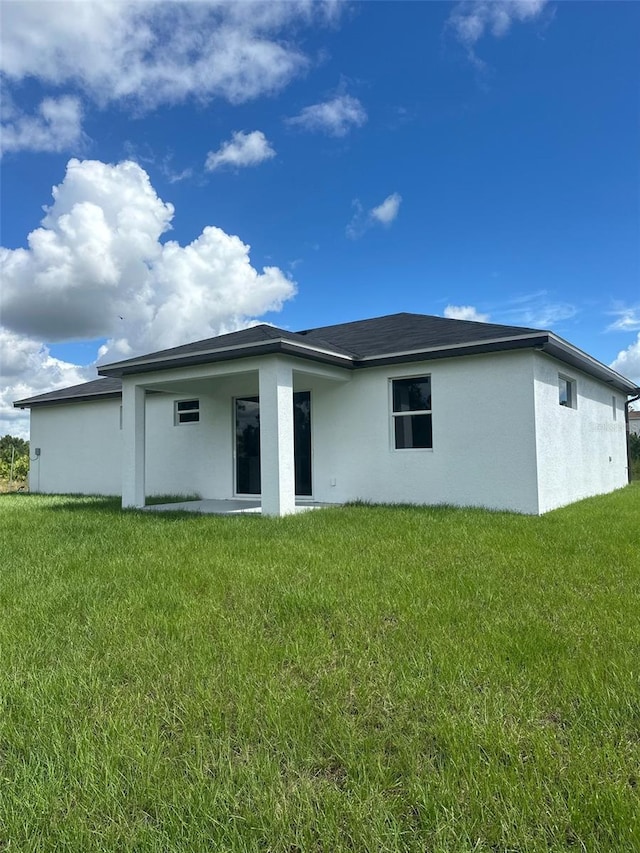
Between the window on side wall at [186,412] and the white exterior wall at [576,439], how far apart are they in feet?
27.6

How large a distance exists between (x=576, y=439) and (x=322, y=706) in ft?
36.3

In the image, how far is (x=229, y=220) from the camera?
1514 cm

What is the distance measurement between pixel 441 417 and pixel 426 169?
742 cm

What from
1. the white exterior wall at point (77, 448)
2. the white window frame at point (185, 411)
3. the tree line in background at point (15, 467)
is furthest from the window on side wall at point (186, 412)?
the tree line in background at point (15, 467)

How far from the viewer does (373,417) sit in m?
11.0

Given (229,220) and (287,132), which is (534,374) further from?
(229,220)

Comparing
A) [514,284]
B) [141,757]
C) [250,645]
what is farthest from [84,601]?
[514,284]

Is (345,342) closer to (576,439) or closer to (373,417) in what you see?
(373,417)

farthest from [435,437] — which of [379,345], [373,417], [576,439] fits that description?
[576,439]

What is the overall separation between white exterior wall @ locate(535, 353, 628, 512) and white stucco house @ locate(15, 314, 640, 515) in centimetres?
6

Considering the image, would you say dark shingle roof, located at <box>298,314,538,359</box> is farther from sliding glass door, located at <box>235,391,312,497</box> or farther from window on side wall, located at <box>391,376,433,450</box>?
sliding glass door, located at <box>235,391,312,497</box>

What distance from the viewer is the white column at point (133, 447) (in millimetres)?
11297

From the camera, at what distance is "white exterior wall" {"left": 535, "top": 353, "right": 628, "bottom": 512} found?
976 cm

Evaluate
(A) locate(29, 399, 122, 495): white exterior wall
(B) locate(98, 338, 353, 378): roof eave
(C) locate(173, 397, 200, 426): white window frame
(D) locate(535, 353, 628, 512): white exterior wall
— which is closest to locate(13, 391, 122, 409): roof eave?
(A) locate(29, 399, 122, 495): white exterior wall
